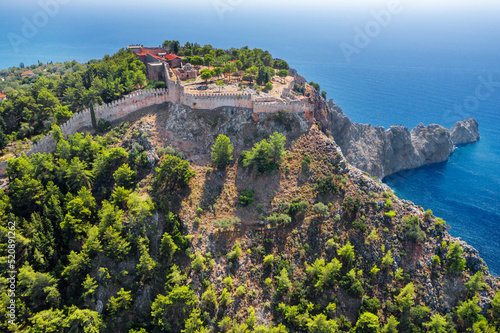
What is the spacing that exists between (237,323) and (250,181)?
23.1 m

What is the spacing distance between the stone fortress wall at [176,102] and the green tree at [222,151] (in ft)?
32.8

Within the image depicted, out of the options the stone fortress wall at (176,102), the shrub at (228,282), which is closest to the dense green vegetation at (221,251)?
the shrub at (228,282)

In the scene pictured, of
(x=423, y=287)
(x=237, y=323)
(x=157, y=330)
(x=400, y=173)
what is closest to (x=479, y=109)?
(x=400, y=173)

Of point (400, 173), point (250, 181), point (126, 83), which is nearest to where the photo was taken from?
point (250, 181)

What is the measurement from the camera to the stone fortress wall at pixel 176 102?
57.6 m

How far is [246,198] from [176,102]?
26.4 metres

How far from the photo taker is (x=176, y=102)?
59.9m

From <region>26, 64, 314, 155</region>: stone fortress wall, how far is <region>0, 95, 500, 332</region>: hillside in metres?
5.15

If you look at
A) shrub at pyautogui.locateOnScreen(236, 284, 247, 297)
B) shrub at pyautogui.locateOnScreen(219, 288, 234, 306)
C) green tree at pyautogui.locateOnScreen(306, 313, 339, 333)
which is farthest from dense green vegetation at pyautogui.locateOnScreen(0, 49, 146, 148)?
green tree at pyautogui.locateOnScreen(306, 313, 339, 333)

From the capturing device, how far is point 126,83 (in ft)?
205

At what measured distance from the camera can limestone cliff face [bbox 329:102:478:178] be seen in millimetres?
83375

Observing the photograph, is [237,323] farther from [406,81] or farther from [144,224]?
[406,81]

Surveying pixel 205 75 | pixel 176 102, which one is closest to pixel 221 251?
pixel 176 102

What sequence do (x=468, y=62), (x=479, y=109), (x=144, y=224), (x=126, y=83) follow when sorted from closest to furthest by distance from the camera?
(x=144, y=224) → (x=126, y=83) → (x=479, y=109) → (x=468, y=62)
